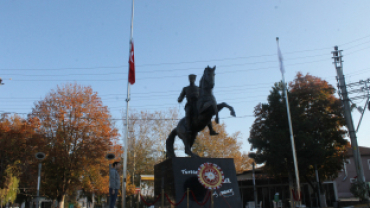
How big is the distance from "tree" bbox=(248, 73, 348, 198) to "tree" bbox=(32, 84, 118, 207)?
13.7 meters

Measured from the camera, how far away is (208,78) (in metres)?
10.2

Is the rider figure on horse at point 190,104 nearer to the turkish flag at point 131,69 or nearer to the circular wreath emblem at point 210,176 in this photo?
the circular wreath emblem at point 210,176

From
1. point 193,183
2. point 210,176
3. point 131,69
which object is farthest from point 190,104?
point 131,69

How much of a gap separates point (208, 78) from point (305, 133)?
1743 cm

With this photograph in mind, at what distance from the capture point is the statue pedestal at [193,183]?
31.2ft

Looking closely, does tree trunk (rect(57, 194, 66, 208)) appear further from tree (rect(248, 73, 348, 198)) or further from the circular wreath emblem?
the circular wreath emblem

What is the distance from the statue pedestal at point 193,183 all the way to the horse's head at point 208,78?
2.66 meters

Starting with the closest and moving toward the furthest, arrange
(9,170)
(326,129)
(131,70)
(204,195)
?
(204,195)
(131,70)
(9,170)
(326,129)

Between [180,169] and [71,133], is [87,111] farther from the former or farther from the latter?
[180,169]

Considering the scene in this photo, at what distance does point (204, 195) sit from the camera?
9609mm

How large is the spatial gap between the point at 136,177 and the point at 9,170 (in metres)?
15.0

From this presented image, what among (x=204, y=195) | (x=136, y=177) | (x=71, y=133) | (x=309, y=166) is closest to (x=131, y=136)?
(x=136, y=177)

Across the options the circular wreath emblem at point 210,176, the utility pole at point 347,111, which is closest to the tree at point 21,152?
the circular wreath emblem at point 210,176

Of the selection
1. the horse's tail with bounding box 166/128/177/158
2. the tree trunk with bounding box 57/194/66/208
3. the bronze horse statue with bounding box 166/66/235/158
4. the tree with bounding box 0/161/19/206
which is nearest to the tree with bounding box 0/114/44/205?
the tree with bounding box 0/161/19/206
